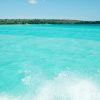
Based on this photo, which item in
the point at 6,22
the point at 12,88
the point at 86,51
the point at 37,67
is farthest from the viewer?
the point at 6,22

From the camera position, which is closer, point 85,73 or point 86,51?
point 85,73

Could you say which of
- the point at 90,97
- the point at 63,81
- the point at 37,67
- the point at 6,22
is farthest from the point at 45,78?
the point at 6,22

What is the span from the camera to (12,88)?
5.30 metres

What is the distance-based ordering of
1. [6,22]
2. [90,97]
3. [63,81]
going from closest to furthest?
[90,97] → [63,81] → [6,22]

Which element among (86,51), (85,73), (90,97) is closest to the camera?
(90,97)

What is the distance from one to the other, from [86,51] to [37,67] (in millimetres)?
3327

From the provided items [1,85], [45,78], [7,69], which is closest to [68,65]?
[45,78]

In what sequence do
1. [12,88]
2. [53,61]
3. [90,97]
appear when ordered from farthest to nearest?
[53,61], [12,88], [90,97]

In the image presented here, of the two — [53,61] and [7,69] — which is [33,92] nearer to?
[7,69]

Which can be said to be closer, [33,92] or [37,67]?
[33,92]

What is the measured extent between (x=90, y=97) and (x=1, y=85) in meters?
2.43

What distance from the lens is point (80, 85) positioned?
5508 mm

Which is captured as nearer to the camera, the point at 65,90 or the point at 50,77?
the point at 65,90

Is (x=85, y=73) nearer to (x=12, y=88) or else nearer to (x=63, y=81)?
(x=63, y=81)
